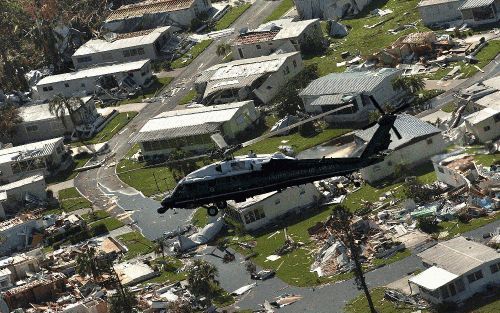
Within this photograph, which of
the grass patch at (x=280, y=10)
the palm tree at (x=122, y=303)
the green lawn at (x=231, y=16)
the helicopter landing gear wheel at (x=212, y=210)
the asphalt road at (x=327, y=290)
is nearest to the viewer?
the helicopter landing gear wheel at (x=212, y=210)

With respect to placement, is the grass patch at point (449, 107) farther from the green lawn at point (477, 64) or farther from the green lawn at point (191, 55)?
the green lawn at point (191, 55)

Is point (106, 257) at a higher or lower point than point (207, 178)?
lower

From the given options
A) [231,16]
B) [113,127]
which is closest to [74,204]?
[113,127]

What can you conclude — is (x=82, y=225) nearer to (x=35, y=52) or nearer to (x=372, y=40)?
(x=372, y=40)

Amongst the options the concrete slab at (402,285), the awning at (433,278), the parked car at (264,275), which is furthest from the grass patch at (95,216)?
the awning at (433,278)

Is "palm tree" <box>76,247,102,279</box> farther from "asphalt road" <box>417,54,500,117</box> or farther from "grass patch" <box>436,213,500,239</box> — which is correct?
"asphalt road" <box>417,54,500,117</box>

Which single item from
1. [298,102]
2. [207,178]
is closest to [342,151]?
[298,102]
